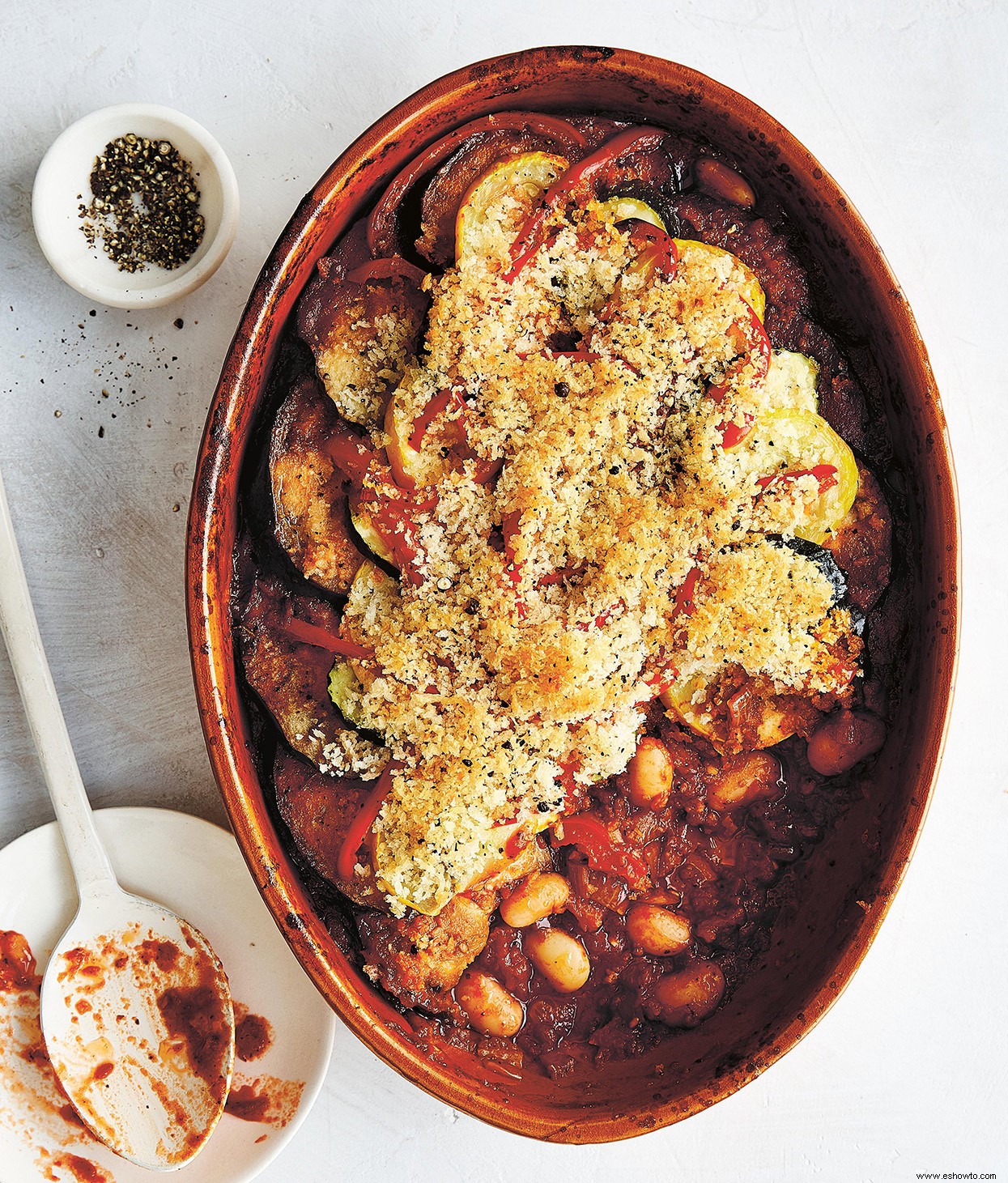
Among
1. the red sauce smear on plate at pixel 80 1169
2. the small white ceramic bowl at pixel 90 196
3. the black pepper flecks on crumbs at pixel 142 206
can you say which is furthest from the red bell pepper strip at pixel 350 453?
the red sauce smear on plate at pixel 80 1169

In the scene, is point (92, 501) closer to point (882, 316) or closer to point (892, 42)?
point (882, 316)

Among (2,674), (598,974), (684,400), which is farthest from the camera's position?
(2,674)

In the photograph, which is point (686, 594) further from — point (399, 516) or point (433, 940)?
point (433, 940)

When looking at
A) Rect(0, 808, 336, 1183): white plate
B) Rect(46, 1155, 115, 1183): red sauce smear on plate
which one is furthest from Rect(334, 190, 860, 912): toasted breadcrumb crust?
Rect(46, 1155, 115, 1183): red sauce smear on plate

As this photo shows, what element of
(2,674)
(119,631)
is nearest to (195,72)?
(119,631)

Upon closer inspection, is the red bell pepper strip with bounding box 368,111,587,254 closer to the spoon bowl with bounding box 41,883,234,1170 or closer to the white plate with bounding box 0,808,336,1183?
the white plate with bounding box 0,808,336,1183

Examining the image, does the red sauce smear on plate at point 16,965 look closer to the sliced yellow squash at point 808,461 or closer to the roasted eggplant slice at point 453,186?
the roasted eggplant slice at point 453,186
